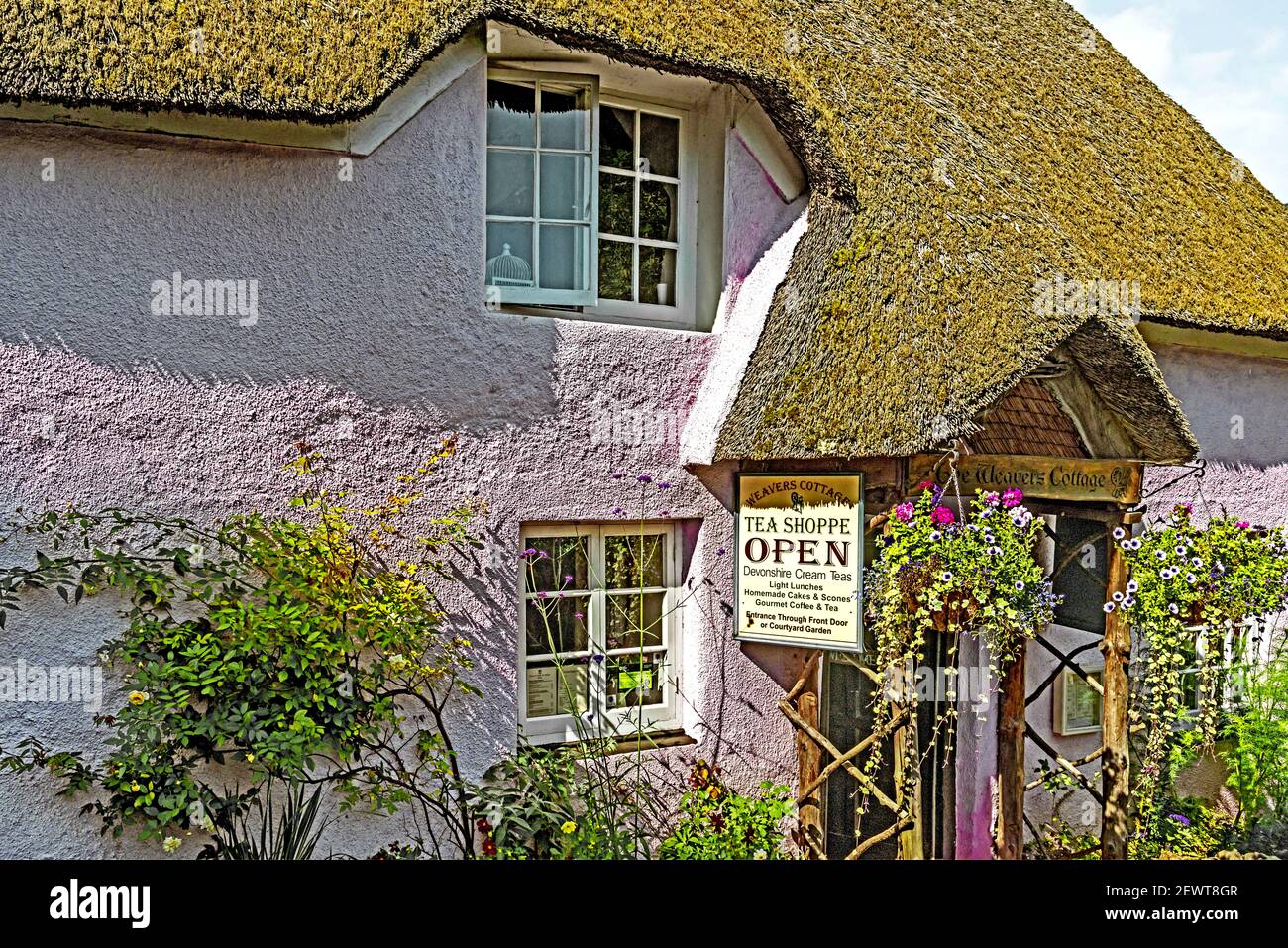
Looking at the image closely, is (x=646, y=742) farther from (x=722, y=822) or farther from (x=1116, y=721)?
(x=1116, y=721)

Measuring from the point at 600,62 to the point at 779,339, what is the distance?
172cm

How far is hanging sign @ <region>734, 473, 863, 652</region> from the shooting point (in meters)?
4.71

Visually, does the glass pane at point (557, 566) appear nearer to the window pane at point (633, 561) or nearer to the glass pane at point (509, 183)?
the window pane at point (633, 561)

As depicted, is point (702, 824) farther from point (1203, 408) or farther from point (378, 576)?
point (1203, 408)

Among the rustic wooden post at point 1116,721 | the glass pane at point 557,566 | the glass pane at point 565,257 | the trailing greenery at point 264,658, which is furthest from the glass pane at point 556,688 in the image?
the rustic wooden post at point 1116,721

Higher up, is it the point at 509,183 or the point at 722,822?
the point at 509,183

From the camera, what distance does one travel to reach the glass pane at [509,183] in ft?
16.4

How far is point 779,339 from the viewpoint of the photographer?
509 cm

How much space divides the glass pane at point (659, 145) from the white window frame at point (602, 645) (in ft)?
6.61

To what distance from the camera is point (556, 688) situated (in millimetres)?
5078

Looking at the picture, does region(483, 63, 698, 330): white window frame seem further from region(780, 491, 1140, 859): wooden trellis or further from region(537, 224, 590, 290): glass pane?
region(780, 491, 1140, 859): wooden trellis

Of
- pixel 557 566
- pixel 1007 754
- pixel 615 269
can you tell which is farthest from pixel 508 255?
pixel 1007 754

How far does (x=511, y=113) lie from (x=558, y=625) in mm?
2682

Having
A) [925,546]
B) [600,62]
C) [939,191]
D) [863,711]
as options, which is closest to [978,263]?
[939,191]
